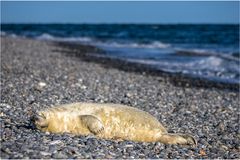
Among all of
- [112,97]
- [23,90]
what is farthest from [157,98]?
[23,90]

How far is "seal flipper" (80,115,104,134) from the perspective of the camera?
688 centimetres

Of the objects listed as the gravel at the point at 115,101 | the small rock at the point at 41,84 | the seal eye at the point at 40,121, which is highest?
the seal eye at the point at 40,121

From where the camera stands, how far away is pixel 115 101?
35.4 ft

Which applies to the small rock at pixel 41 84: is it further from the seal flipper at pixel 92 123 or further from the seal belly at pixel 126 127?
the seal flipper at pixel 92 123

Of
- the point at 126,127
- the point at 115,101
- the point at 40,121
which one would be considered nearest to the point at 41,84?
the point at 115,101

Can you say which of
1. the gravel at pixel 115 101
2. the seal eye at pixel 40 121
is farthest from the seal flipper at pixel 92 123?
the seal eye at pixel 40 121

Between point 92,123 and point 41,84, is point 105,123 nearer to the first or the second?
point 92,123

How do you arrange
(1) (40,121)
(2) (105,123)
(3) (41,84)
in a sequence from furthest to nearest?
(3) (41,84) → (2) (105,123) → (1) (40,121)

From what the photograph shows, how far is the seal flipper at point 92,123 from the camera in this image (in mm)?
6883

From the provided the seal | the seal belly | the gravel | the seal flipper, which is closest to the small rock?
the gravel

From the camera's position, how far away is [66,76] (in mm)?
14750

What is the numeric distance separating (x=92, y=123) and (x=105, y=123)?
1.23 ft

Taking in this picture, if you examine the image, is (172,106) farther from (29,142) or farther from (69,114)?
(29,142)

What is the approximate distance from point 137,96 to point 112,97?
833 millimetres
